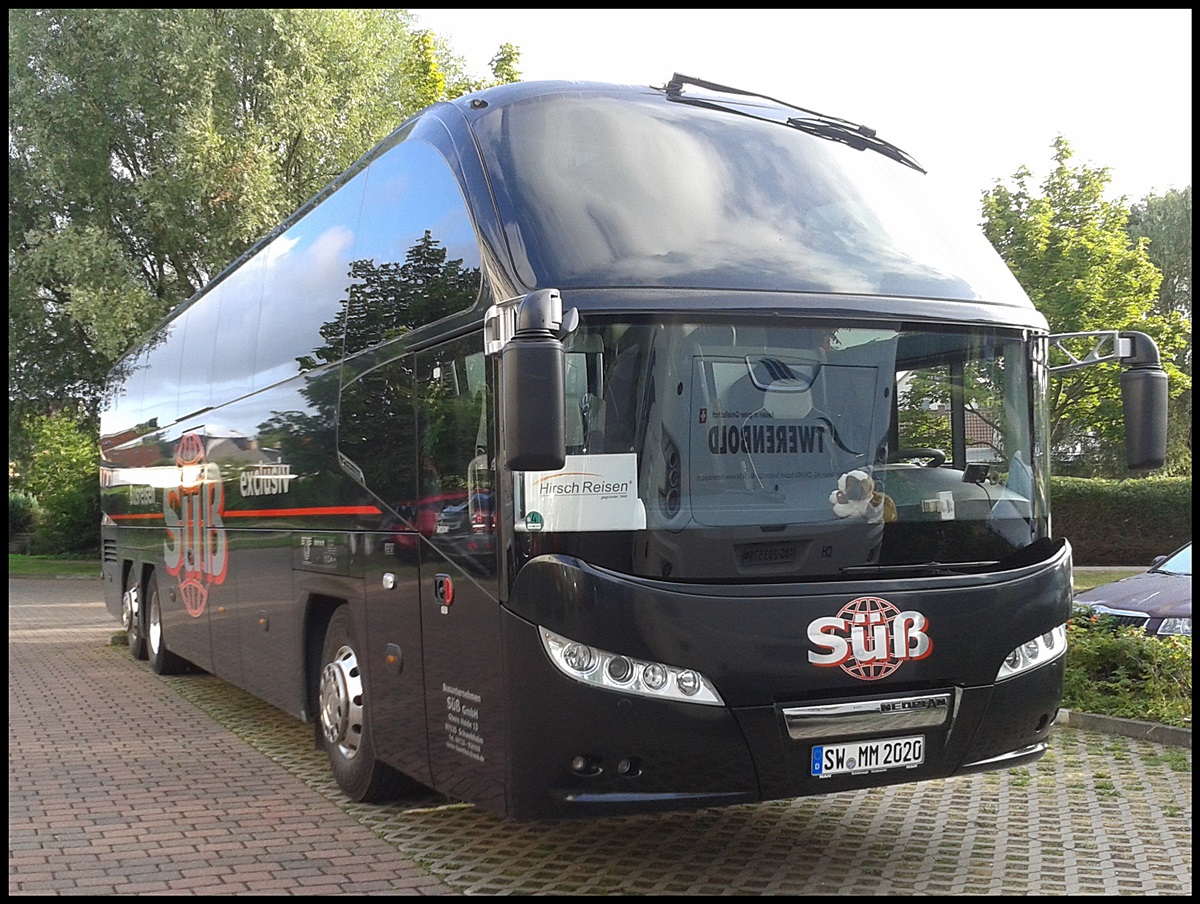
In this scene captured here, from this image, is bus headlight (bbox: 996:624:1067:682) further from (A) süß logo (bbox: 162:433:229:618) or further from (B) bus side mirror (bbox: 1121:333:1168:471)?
(A) süß logo (bbox: 162:433:229:618)

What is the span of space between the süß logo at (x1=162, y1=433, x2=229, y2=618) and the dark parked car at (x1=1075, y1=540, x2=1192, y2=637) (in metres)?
7.32

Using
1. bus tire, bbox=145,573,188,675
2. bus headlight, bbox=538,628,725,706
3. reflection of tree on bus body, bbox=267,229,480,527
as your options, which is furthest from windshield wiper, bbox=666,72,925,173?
bus tire, bbox=145,573,188,675

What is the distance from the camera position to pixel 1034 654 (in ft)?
21.1

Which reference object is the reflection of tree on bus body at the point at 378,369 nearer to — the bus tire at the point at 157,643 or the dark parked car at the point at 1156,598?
the bus tire at the point at 157,643

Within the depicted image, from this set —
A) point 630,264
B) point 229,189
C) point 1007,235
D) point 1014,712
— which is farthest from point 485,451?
point 1007,235

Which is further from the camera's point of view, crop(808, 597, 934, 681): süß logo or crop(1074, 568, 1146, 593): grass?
crop(1074, 568, 1146, 593): grass

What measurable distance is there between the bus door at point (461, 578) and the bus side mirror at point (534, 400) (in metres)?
0.76

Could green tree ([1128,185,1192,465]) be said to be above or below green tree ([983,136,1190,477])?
above

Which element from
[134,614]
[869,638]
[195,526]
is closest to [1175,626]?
[869,638]

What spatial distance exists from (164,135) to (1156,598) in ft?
71.0

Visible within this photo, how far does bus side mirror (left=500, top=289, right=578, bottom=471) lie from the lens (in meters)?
5.32

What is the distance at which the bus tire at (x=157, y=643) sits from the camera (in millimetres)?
14242

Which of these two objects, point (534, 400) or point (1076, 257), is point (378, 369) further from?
point (1076, 257)

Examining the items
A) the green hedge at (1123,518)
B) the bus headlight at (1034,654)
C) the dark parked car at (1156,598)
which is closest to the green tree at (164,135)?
the green hedge at (1123,518)
